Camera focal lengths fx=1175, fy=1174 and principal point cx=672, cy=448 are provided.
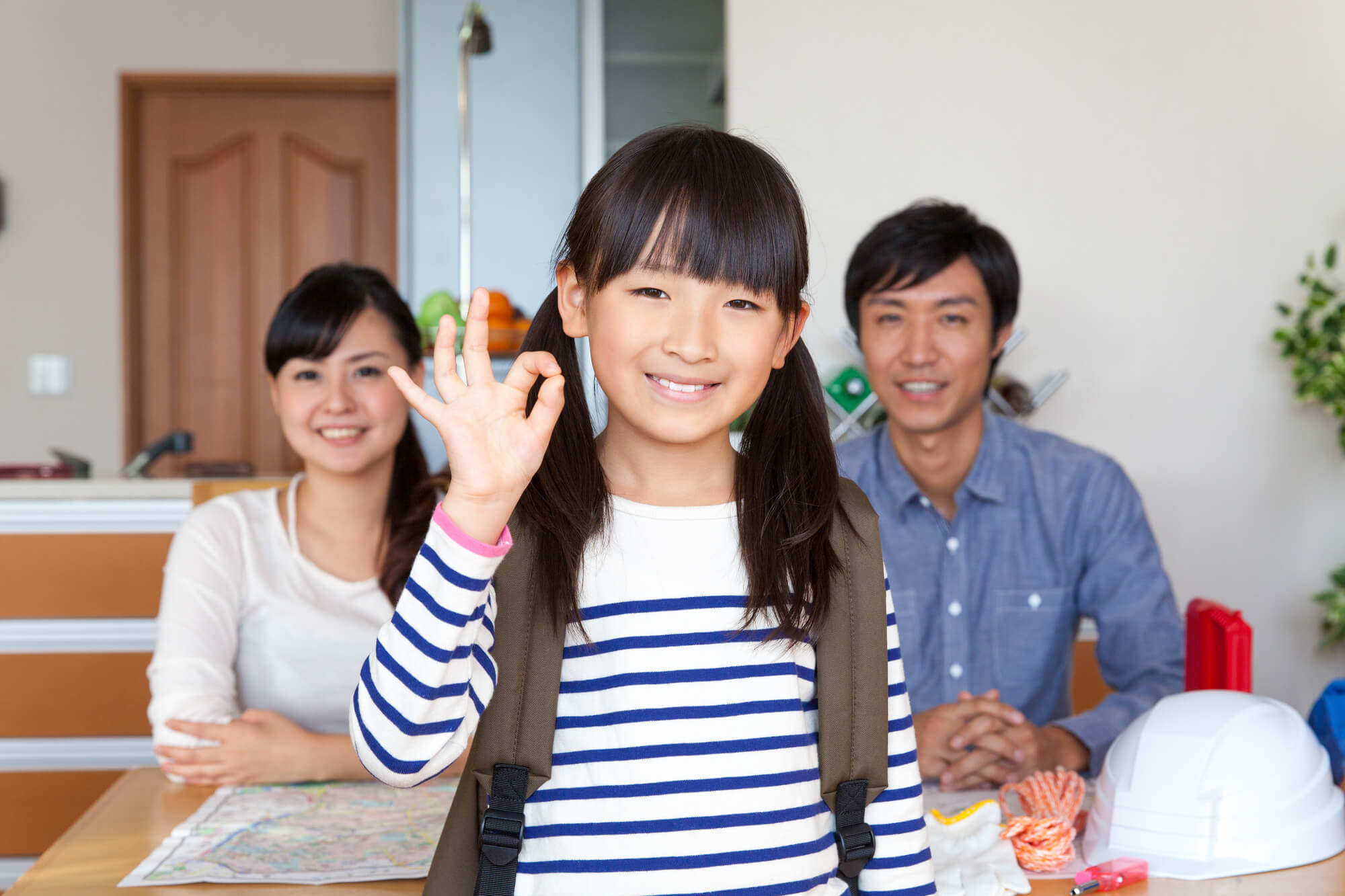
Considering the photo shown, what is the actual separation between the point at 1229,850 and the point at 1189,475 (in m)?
1.55

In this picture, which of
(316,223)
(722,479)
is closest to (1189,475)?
(722,479)

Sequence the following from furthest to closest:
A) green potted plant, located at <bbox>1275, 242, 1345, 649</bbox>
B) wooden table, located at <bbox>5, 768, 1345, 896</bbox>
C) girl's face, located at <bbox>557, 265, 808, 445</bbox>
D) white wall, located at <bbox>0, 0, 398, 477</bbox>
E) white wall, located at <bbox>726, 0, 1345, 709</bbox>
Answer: white wall, located at <bbox>0, 0, 398, 477</bbox> → white wall, located at <bbox>726, 0, 1345, 709</bbox> → green potted plant, located at <bbox>1275, 242, 1345, 649</bbox> → wooden table, located at <bbox>5, 768, 1345, 896</bbox> → girl's face, located at <bbox>557, 265, 808, 445</bbox>

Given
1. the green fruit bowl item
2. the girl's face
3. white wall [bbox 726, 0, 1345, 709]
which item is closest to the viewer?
the girl's face

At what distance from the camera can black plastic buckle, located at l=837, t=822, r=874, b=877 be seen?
85 centimetres

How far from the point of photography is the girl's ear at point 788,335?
0.89m

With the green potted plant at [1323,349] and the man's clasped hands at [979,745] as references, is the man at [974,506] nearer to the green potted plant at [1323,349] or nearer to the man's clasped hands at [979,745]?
the man's clasped hands at [979,745]

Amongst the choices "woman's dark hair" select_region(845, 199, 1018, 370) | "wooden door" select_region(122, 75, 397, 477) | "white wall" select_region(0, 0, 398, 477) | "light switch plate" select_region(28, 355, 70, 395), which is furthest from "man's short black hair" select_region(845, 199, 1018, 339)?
"light switch plate" select_region(28, 355, 70, 395)

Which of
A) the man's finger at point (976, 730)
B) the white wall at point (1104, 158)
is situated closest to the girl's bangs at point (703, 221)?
the man's finger at point (976, 730)

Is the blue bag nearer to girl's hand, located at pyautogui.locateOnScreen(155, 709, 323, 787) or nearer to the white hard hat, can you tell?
the white hard hat

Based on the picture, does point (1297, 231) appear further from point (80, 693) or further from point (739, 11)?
point (80, 693)

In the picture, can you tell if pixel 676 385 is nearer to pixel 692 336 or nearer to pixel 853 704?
pixel 692 336

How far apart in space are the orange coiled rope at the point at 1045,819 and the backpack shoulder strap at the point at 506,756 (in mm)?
446

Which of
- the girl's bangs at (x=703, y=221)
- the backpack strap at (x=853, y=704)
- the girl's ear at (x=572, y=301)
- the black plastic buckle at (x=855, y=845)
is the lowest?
the black plastic buckle at (x=855, y=845)

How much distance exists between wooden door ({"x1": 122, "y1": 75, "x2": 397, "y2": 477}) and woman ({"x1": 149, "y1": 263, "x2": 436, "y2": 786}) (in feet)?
7.45
